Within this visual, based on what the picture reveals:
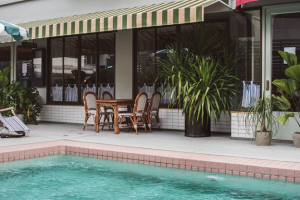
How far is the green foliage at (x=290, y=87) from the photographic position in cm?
724

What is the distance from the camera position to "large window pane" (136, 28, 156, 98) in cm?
1053

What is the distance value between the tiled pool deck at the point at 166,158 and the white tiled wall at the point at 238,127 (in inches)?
82.1

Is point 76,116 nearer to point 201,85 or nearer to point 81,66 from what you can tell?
point 81,66

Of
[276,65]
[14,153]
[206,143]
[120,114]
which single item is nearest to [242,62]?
[276,65]

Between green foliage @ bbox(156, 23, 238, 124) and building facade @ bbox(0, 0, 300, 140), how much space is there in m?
0.26

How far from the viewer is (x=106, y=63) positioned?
11.4 m

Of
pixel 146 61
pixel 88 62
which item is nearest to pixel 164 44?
pixel 146 61

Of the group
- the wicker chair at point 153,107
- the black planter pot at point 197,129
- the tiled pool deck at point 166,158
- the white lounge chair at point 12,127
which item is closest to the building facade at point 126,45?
the wicker chair at point 153,107

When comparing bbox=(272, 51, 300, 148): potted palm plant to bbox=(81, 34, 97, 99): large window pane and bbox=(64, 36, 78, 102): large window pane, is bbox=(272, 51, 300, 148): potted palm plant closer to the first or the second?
bbox=(81, 34, 97, 99): large window pane

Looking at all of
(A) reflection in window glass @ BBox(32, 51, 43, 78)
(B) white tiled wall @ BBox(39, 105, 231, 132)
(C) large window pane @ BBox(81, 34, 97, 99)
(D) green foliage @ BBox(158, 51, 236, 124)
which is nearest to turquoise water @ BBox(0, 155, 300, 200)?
(D) green foliage @ BBox(158, 51, 236, 124)

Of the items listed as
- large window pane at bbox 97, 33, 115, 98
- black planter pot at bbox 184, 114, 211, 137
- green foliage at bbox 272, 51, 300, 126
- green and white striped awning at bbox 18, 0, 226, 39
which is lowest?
black planter pot at bbox 184, 114, 211, 137

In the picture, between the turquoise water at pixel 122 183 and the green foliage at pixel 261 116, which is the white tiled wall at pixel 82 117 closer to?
the green foliage at pixel 261 116

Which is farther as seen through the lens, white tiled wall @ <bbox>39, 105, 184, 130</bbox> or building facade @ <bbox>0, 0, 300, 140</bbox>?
white tiled wall @ <bbox>39, 105, 184, 130</bbox>

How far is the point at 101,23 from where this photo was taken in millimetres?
8773
